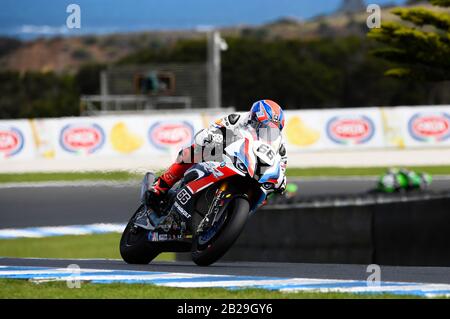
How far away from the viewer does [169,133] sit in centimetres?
2559

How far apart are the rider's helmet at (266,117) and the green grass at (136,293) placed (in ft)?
5.83

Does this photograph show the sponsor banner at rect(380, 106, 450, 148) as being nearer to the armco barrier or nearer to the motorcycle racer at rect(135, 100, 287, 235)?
the armco barrier

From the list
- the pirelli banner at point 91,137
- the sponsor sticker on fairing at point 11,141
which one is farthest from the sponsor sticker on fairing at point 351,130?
the sponsor sticker on fairing at point 11,141

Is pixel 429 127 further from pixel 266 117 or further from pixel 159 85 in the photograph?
pixel 159 85

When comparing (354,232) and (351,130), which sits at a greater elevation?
(351,130)

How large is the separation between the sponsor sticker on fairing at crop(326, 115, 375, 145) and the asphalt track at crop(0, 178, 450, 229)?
3427 millimetres

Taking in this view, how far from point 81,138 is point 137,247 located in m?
16.3

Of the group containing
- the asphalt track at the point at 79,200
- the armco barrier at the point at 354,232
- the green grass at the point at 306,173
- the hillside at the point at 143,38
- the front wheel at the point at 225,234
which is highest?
the hillside at the point at 143,38

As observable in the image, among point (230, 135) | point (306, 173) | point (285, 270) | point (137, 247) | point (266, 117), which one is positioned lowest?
point (306, 173)

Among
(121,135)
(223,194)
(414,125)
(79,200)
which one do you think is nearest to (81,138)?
(121,135)

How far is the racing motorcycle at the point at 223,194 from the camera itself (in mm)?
7828

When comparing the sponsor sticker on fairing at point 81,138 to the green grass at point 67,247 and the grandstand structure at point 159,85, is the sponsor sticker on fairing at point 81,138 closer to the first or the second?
the green grass at point 67,247

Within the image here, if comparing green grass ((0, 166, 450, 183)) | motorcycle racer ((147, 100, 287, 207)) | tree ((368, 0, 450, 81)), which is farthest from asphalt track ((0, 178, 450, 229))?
motorcycle racer ((147, 100, 287, 207))
